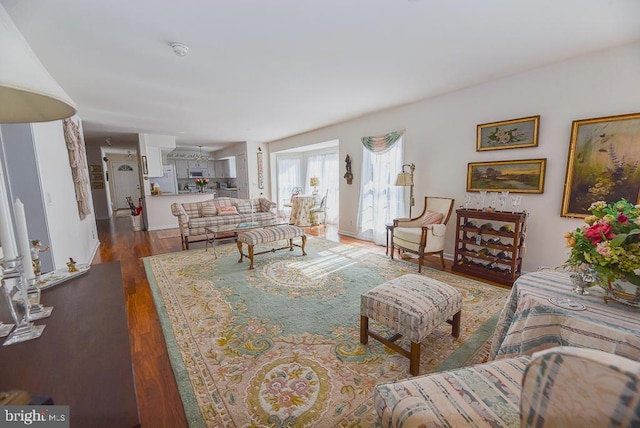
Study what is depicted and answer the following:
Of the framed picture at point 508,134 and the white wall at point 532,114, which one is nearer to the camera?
the white wall at point 532,114

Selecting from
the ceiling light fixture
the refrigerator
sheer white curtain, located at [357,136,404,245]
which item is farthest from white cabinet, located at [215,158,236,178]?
the ceiling light fixture

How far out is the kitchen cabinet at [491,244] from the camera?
3.05 meters

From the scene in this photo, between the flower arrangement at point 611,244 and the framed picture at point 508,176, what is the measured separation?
2.06 metres

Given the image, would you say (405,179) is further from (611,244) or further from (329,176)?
(329,176)

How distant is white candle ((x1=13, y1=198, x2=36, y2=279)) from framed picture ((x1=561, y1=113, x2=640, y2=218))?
4.27 meters

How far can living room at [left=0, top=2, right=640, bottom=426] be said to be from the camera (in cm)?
254

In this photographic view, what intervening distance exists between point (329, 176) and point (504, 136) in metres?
5.06

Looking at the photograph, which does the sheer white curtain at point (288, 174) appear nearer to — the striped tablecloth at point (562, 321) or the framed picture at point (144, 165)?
the framed picture at point (144, 165)

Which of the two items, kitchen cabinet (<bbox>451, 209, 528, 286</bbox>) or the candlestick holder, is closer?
the candlestick holder

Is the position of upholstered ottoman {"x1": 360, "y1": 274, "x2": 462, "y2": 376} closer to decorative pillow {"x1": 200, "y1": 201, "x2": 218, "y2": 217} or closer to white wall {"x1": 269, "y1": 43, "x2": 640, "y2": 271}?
white wall {"x1": 269, "y1": 43, "x2": 640, "y2": 271}

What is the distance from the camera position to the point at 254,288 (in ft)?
10.1

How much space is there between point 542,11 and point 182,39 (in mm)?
2808

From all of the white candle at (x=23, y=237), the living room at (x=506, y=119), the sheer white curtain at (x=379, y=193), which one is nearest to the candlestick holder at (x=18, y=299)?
the white candle at (x=23, y=237)

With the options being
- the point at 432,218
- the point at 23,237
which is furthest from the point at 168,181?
the point at 23,237
